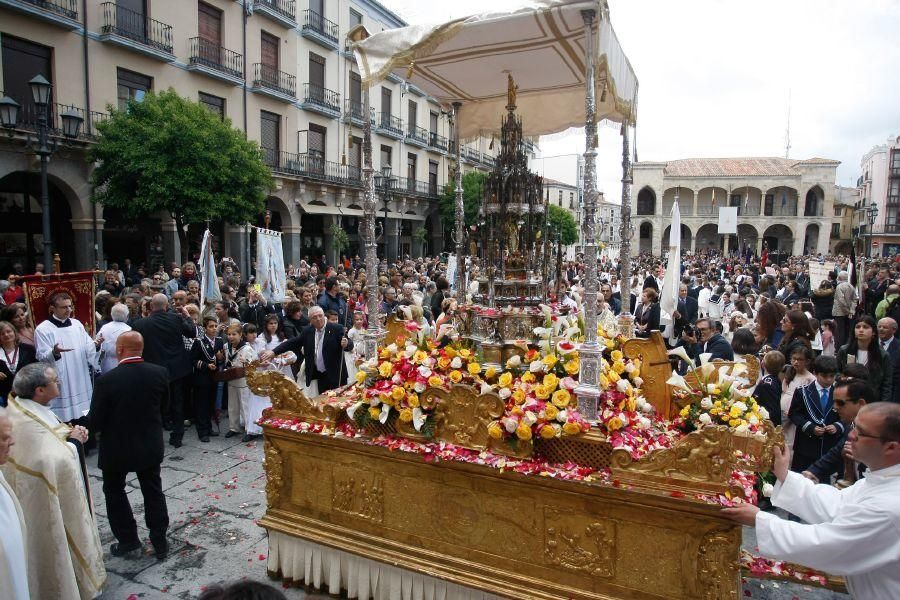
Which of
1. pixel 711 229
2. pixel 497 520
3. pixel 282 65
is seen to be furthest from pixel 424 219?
pixel 711 229

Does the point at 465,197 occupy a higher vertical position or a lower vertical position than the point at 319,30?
lower

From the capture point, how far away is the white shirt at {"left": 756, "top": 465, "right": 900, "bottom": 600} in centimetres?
218

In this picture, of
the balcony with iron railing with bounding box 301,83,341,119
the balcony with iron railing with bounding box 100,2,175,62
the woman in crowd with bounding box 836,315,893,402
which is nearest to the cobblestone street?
the woman in crowd with bounding box 836,315,893,402

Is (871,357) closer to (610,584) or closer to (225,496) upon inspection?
(610,584)

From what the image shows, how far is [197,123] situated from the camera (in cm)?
1516

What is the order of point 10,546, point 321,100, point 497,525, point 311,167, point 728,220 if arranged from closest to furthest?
point 10,546, point 497,525, point 728,220, point 311,167, point 321,100

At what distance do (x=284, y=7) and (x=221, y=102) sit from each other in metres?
5.28

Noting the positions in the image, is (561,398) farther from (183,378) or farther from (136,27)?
(136,27)

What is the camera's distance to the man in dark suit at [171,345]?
6461 millimetres

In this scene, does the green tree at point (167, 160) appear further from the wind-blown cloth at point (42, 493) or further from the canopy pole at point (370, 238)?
the wind-blown cloth at point (42, 493)

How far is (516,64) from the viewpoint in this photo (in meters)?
5.29

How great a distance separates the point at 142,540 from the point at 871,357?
7.66 meters

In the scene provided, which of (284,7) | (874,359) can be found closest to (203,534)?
(874,359)

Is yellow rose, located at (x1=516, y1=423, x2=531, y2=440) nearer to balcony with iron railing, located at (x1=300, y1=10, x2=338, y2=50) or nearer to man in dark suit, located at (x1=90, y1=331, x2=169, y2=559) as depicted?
man in dark suit, located at (x1=90, y1=331, x2=169, y2=559)
